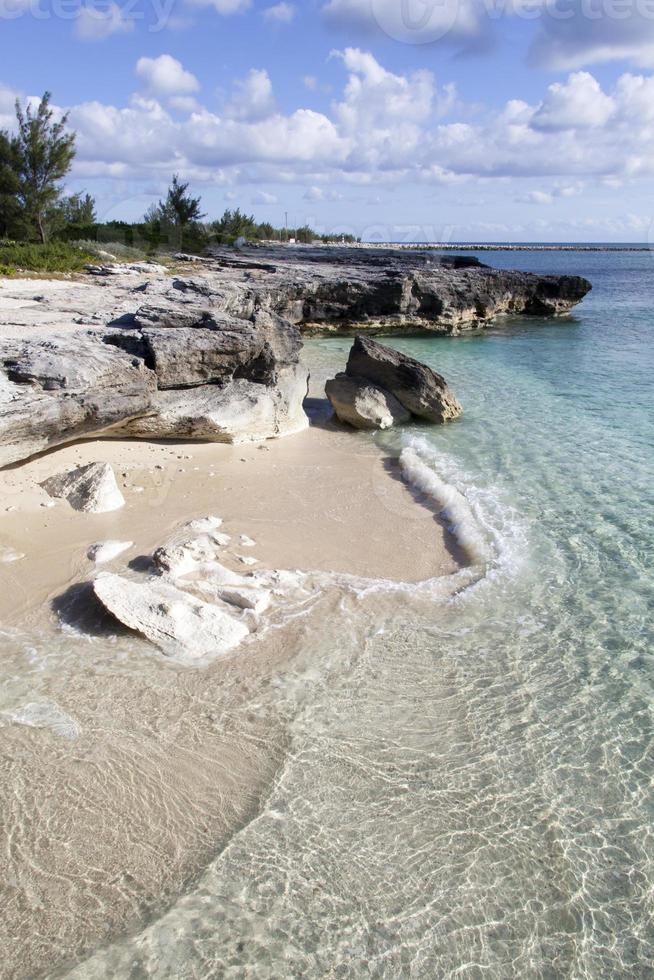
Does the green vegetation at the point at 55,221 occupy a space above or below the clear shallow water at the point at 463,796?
above

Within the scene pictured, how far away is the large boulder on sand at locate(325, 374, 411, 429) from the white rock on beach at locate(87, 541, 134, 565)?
659cm

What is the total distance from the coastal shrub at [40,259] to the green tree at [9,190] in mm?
5386

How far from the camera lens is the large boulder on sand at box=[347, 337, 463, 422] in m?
13.3

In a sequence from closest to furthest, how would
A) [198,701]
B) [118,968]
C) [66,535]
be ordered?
[118,968] < [198,701] < [66,535]

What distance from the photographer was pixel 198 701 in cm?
496

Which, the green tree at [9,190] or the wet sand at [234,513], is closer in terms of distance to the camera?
the wet sand at [234,513]

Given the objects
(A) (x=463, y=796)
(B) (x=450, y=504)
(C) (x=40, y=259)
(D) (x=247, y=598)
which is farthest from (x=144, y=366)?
(C) (x=40, y=259)

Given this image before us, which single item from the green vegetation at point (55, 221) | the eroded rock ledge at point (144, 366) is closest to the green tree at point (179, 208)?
the green vegetation at point (55, 221)

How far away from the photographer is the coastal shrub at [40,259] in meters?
24.2

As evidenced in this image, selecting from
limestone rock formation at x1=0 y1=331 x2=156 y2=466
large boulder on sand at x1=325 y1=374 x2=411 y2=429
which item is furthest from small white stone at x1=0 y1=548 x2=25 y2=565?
large boulder on sand at x1=325 y1=374 x2=411 y2=429

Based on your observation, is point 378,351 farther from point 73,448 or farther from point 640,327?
point 640,327

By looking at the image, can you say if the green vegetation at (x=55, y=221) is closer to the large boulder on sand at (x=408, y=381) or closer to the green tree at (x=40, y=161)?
the green tree at (x=40, y=161)

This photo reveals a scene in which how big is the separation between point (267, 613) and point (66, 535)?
9.11 ft

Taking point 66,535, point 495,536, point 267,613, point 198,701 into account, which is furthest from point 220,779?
point 495,536
